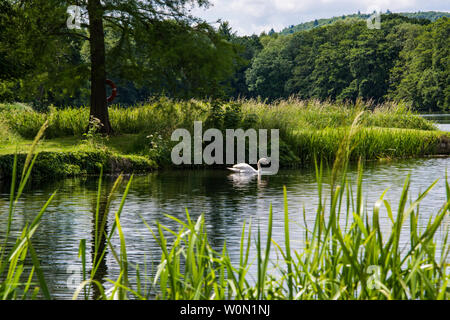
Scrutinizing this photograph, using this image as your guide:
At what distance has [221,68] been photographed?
1923cm

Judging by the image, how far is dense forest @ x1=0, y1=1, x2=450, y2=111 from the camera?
1912cm

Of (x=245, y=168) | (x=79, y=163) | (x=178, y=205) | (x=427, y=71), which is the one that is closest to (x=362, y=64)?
(x=427, y=71)

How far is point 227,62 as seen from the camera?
63.4 feet

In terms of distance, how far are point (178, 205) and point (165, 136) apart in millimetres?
7533

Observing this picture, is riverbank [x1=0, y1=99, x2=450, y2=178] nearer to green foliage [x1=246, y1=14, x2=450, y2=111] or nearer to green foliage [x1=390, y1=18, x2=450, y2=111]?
green foliage [x1=246, y1=14, x2=450, y2=111]

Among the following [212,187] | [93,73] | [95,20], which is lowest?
[212,187]

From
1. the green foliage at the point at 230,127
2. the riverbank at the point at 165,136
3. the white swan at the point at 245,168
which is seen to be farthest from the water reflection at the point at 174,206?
the green foliage at the point at 230,127

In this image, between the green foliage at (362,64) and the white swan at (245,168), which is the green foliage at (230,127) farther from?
the green foliage at (362,64)

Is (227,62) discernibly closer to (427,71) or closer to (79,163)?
(79,163)

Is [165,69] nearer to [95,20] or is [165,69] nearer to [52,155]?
[95,20]

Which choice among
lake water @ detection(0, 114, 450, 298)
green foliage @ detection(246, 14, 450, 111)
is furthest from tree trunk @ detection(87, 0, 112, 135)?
green foliage @ detection(246, 14, 450, 111)

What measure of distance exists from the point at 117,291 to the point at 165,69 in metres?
17.8

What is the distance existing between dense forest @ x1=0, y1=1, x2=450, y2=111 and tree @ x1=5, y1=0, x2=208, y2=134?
0.08m
